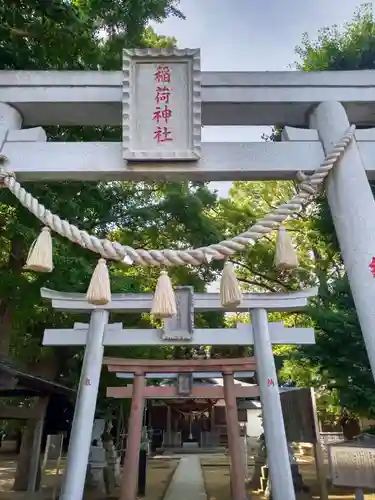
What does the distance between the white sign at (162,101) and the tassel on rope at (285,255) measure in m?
0.83

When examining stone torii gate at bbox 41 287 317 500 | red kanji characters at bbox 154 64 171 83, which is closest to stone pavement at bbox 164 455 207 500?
stone torii gate at bbox 41 287 317 500

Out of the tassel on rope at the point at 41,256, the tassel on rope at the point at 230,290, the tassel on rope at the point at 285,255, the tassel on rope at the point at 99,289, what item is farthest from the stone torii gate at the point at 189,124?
→ the tassel on rope at the point at 230,290

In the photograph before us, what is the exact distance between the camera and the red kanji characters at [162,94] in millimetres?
3363

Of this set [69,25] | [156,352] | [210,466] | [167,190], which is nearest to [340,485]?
[69,25]

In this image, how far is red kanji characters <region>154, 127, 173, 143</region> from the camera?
3256mm

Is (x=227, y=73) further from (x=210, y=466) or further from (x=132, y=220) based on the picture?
(x=210, y=466)

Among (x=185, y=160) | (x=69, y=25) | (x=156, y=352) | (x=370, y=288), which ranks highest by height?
(x=69, y=25)

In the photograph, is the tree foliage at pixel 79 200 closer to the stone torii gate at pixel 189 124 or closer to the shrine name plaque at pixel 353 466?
the stone torii gate at pixel 189 124

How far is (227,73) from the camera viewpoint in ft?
11.2

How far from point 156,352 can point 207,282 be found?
2417mm

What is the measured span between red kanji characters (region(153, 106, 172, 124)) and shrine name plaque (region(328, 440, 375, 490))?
3.35 m

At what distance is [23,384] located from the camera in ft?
23.3

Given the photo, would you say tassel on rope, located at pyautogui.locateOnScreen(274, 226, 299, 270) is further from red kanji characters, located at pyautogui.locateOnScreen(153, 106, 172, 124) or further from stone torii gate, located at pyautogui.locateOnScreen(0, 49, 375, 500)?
red kanji characters, located at pyautogui.locateOnScreen(153, 106, 172, 124)

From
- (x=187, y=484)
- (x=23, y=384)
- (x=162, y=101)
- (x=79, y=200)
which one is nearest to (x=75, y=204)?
(x=79, y=200)
